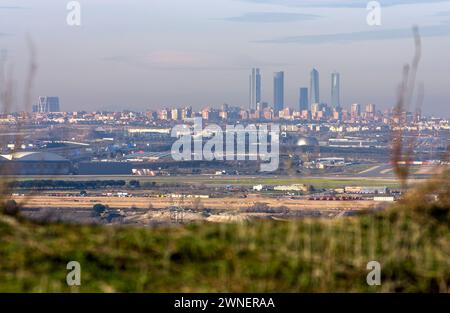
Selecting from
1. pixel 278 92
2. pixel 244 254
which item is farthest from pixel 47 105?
pixel 244 254

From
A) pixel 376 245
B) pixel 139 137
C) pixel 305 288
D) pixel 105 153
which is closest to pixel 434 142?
pixel 376 245

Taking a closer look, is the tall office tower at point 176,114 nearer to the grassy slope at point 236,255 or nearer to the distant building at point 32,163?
the distant building at point 32,163

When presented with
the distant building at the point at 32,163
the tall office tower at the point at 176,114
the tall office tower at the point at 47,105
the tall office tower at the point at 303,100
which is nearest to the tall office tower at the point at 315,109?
the tall office tower at the point at 303,100

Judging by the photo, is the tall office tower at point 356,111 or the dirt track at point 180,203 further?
the tall office tower at point 356,111

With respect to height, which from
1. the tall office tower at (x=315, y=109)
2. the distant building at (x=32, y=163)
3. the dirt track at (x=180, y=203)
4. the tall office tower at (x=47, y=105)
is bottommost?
the dirt track at (x=180, y=203)

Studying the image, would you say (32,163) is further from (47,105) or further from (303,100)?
(303,100)

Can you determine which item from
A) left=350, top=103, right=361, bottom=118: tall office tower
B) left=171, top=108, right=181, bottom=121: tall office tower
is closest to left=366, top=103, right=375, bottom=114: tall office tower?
left=350, top=103, right=361, bottom=118: tall office tower
